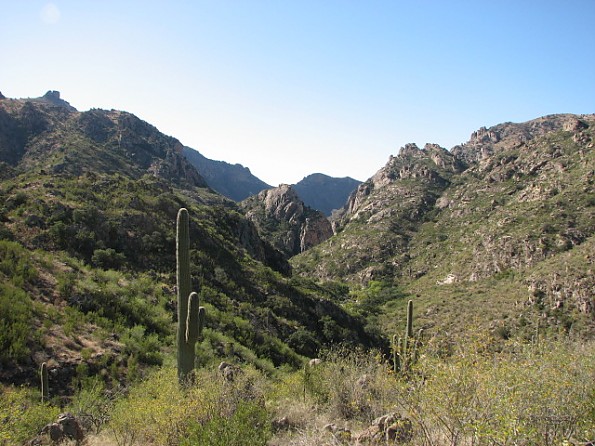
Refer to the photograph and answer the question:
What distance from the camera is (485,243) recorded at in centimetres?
4959

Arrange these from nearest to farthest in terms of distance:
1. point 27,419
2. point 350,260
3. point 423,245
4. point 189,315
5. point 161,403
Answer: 1. point 161,403
2. point 27,419
3. point 189,315
4. point 423,245
5. point 350,260

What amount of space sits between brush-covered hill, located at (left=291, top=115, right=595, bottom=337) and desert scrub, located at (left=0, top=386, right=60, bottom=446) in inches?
963

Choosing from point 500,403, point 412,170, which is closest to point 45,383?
point 500,403

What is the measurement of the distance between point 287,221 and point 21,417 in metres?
85.6

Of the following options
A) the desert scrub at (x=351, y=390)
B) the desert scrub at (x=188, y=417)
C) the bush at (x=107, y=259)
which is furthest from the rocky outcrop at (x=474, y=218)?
the bush at (x=107, y=259)

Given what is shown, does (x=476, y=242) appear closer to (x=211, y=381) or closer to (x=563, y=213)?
(x=563, y=213)

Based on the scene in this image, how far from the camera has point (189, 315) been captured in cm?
1155

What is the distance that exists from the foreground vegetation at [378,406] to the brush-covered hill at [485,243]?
1794cm

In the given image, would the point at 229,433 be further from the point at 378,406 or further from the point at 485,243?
the point at 485,243

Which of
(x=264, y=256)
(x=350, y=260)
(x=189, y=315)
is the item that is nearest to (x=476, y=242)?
(x=350, y=260)

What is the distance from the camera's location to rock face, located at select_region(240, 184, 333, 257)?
88250 millimetres

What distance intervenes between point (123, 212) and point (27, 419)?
1871 centimetres

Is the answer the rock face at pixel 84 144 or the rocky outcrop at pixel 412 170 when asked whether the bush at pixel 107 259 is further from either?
the rocky outcrop at pixel 412 170

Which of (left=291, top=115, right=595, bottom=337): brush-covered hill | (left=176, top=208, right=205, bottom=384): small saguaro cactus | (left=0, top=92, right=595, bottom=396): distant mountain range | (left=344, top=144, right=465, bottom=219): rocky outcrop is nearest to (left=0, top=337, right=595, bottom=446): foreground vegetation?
(left=176, top=208, right=205, bottom=384): small saguaro cactus
